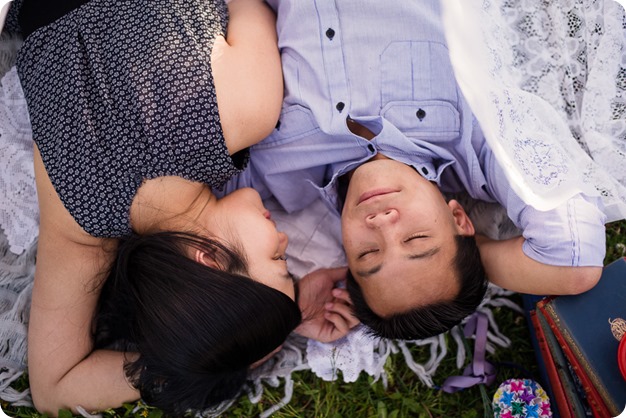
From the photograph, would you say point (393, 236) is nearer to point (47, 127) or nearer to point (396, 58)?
point (396, 58)

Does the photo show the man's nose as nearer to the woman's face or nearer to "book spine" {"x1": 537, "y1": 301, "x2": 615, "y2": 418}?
the woman's face

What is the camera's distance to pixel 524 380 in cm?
199

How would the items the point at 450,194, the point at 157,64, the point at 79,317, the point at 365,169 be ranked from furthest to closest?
the point at 450,194 → the point at 79,317 → the point at 365,169 → the point at 157,64

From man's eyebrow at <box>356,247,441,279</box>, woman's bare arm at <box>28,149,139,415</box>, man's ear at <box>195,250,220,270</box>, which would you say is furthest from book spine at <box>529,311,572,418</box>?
woman's bare arm at <box>28,149,139,415</box>

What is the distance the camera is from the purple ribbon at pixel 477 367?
6.64 ft

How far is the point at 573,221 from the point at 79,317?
1.60 meters

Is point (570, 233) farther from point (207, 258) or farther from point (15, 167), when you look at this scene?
point (15, 167)

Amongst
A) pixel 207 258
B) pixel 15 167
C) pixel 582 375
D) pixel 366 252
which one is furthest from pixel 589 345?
pixel 15 167

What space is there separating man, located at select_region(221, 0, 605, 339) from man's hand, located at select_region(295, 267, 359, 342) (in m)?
0.14

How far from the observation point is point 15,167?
203 centimetres

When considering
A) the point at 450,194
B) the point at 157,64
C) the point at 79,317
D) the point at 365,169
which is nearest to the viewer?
the point at 157,64

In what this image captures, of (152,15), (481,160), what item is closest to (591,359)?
(481,160)

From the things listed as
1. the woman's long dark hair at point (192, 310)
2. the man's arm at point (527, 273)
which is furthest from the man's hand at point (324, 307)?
the man's arm at point (527, 273)

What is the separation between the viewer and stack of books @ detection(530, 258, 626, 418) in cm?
167
